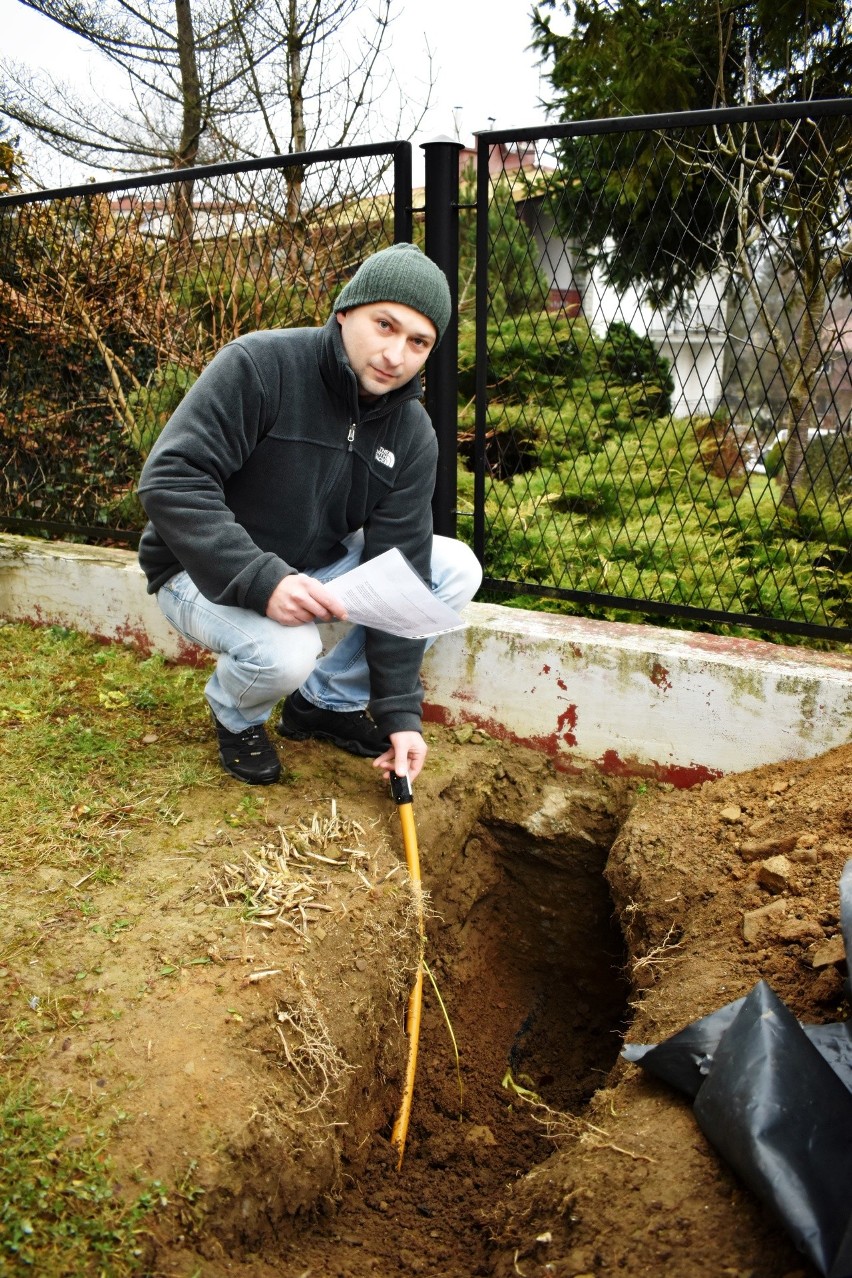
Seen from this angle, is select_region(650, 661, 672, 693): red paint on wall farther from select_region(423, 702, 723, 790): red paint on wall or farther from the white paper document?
the white paper document

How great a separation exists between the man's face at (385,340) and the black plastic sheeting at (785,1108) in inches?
67.3

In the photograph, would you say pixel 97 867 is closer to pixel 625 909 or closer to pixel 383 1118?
pixel 383 1118

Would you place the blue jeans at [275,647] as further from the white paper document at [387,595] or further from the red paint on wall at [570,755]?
the red paint on wall at [570,755]

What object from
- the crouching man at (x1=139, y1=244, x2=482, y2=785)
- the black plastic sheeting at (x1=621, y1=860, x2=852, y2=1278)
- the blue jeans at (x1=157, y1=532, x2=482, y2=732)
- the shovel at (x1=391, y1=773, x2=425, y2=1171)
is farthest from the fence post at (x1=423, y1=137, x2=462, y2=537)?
Answer: the black plastic sheeting at (x1=621, y1=860, x2=852, y2=1278)

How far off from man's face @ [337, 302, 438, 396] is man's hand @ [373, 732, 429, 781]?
39.9 inches

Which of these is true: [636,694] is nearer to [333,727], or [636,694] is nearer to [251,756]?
[333,727]

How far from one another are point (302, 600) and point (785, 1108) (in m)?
1.63

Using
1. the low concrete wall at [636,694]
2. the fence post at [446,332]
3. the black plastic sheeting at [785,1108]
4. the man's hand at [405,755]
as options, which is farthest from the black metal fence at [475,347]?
the black plastic sheeting at [785,1108]

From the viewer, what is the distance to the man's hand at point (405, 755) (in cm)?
278

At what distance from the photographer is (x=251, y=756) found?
300 cm

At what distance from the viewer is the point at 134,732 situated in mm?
3400

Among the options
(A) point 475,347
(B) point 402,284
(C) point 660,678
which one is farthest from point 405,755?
(A) point 475,347

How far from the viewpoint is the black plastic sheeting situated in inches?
57.6

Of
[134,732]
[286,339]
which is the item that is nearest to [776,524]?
[286,339]
